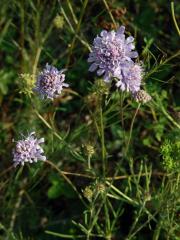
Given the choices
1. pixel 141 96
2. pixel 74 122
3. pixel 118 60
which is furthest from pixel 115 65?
pixel 74 122

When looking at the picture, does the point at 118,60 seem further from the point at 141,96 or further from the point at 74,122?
the point at 74,122

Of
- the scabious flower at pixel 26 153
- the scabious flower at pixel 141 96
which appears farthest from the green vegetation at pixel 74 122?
the scabious flower at pixel 141 96

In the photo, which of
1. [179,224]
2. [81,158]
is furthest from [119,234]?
[81,158]

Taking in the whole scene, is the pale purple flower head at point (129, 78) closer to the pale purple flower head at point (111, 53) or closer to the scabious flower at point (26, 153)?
the pale purple flower head at point (111, 53)

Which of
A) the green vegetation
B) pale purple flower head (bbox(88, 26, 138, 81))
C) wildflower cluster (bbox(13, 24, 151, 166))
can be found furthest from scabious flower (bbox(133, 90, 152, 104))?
the green vegetation

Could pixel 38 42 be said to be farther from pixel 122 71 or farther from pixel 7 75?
pixel 122 71
